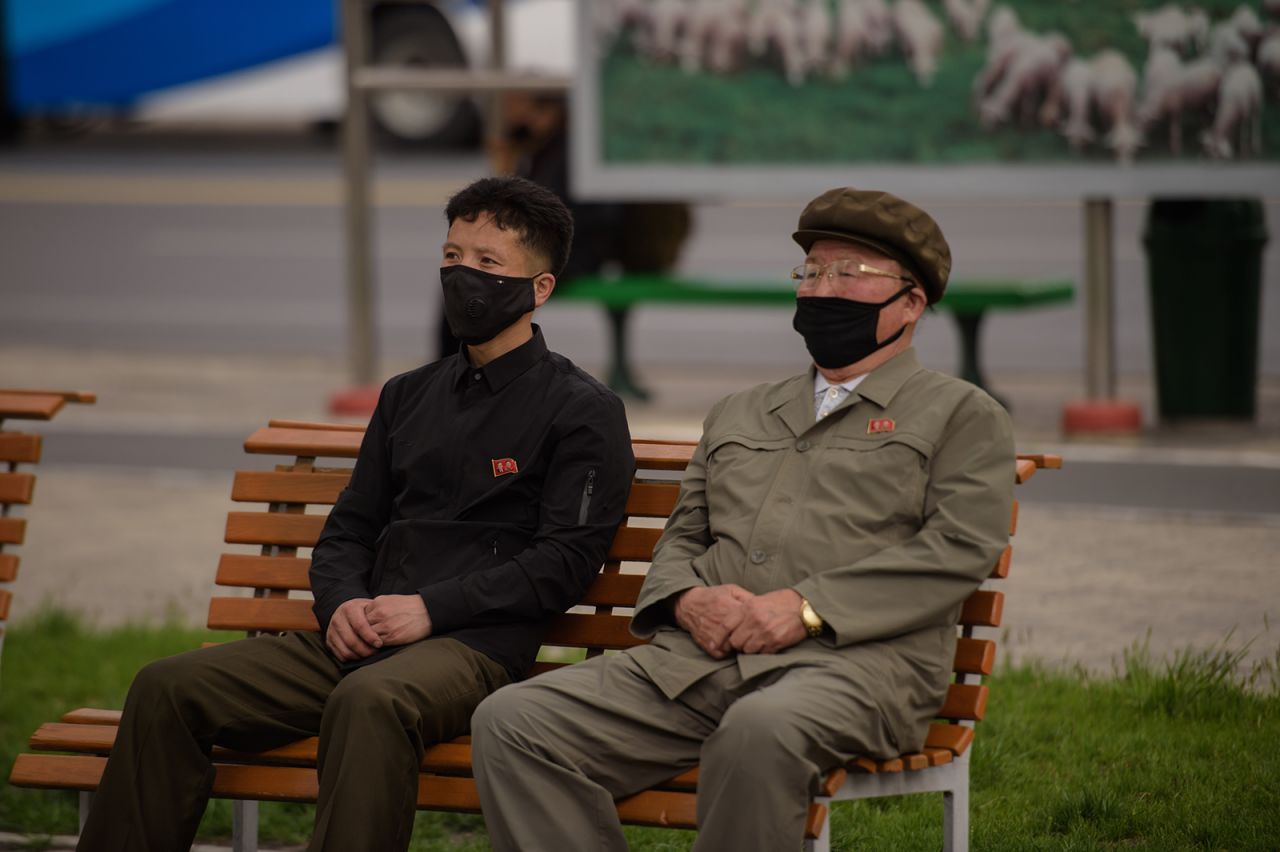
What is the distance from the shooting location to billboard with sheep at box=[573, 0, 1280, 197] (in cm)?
883

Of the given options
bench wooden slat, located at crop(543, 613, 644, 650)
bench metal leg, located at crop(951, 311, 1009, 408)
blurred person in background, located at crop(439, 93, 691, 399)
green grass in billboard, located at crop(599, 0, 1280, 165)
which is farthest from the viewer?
blurred person in background, located at crop(439, 93, 691, 399)

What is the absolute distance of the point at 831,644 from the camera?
3.94 metres

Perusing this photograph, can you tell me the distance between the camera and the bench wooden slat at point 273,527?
4.83 metres

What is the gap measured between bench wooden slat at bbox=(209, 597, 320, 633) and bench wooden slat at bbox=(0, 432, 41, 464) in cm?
70

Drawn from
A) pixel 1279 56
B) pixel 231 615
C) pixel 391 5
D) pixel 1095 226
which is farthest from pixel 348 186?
pixel 391 5

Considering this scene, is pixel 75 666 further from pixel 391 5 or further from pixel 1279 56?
pixel 391 5

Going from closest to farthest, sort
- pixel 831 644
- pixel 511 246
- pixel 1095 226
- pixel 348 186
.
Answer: pixel 831 644 → pixel 511 246 → pixel 1095 226 → pixel 348 186

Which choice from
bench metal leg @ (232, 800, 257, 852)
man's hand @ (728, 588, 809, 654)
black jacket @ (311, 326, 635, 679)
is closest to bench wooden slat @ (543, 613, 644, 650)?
black jacket @ (311, 326, 635, 679)

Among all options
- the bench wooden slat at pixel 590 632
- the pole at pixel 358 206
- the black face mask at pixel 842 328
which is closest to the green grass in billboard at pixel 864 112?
the pole at pixel 358 206

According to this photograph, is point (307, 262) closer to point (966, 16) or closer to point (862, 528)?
point (966, 16)

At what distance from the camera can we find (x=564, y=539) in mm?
4316

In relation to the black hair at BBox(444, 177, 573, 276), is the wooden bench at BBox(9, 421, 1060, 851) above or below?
below

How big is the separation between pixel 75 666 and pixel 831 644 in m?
3.28

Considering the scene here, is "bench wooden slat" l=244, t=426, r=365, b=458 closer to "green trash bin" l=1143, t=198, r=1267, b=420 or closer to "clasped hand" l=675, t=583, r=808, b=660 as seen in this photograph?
"clasped hand" l=675, t=583, r=808, b=660
